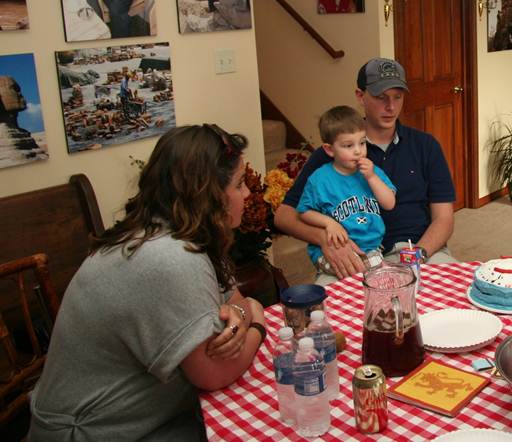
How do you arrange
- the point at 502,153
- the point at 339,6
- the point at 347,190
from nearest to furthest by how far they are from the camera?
the point at 347,190 < the point at 339,6 < the point at 502,153

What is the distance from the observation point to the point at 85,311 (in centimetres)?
138

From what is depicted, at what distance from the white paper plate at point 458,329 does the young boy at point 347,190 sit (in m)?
0.70

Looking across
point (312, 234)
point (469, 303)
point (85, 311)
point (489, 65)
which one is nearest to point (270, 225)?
point (312, 234)

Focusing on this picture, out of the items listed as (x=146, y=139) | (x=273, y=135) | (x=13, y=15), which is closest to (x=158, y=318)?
(x=13, y=15)

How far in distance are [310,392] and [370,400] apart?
0.35 ft

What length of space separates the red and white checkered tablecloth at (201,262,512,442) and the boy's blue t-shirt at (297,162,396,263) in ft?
2.10

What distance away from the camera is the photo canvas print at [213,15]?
9.80 ft

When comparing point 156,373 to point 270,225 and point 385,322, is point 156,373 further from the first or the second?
point 270,225

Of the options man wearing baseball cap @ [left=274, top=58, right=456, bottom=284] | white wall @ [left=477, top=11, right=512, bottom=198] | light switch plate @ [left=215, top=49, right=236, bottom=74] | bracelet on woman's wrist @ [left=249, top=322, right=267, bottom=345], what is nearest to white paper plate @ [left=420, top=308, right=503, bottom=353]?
bracelet on woman's wrist @ [left=249, top=322, right=267, bottom=345]

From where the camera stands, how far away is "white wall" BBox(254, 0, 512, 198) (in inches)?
166

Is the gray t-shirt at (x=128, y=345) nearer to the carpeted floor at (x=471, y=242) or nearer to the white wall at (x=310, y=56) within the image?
the carpeted floor at (x=471, y=242)

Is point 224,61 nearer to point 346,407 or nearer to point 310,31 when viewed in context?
point 310,31

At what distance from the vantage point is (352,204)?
232cm

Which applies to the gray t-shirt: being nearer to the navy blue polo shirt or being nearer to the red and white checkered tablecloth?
the red and white checkered tablecloth
